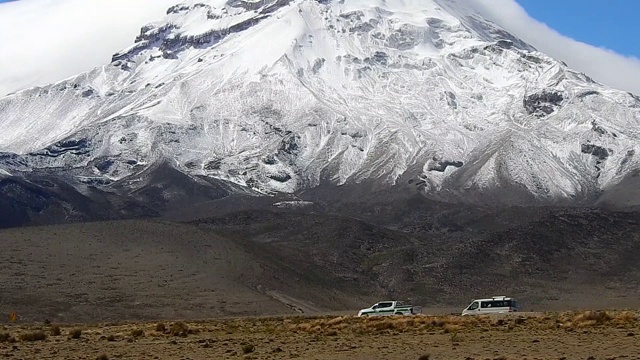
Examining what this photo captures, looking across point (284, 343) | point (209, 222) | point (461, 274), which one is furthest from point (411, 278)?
point (284, 343)

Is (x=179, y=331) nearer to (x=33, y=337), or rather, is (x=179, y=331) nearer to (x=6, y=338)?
(x=33, y=337)

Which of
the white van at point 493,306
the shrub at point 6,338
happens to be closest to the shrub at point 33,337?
the shrub at point 6,338

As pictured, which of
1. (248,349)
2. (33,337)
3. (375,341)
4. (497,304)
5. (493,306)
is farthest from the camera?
(497,304)

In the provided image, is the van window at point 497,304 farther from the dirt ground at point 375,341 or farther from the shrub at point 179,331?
the shrub at point 179,331

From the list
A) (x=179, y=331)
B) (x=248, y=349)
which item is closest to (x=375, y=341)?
(x=248, y=349)

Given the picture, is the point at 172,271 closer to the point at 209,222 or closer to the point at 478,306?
the point at 478,306

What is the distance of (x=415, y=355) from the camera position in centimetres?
2991

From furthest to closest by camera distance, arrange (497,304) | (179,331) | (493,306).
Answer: (497,304), (493,306), (179,331)

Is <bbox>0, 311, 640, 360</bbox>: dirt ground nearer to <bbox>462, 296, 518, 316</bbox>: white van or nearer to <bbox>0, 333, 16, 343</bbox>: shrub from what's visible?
<bbox>0, 333, 16, 343</bbox>: shrub

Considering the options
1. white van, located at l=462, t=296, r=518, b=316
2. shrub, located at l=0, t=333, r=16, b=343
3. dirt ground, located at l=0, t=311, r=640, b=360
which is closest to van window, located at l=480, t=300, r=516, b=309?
white van, located at l=462, t=296, r=518, b=316

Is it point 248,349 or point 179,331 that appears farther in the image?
point 179,331

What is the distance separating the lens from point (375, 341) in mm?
34781

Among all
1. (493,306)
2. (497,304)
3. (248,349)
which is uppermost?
(497,304)

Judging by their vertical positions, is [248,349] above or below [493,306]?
below
